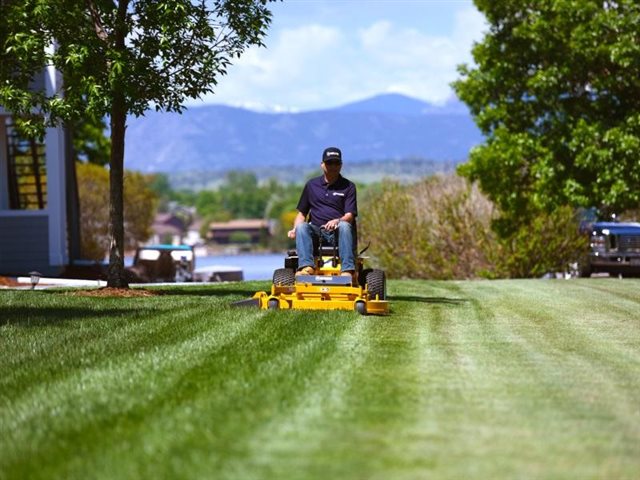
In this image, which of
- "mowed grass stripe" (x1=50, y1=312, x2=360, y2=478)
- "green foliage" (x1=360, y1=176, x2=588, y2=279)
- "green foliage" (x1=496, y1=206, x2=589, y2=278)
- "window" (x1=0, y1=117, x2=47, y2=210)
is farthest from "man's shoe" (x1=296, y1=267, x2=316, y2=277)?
"green foliage" (x1=496, y1=206, x2=589, y2=278)

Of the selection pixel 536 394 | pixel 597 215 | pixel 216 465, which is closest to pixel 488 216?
pixel 597 215

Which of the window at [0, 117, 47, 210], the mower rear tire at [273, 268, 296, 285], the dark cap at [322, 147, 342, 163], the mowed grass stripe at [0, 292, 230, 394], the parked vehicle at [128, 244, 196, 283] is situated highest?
the window at [0, 117, 47, 210]

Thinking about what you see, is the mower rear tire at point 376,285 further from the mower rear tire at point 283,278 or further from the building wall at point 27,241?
the building wall at point 27,241

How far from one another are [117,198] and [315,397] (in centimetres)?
1200

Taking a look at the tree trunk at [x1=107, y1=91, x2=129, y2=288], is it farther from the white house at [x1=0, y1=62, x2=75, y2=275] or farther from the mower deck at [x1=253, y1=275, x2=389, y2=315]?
the white house at [x1=0, y1=62, x2=75, y2=275]

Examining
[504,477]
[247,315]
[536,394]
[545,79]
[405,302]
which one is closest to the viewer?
A: [504,477]

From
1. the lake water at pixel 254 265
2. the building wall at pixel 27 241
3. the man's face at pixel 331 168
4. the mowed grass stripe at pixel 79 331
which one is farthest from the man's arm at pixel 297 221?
the lake water at pixel 254 265

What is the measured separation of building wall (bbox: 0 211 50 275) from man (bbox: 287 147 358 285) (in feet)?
49.7

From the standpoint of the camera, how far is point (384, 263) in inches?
Answer: 1758

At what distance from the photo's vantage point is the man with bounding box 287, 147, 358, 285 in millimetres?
14062

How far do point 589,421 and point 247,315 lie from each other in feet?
21.4

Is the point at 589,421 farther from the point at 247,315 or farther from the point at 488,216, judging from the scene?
the point at 488,216

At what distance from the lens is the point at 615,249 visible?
99.1 feet

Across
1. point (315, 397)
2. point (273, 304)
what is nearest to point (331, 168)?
point (273, 304)
